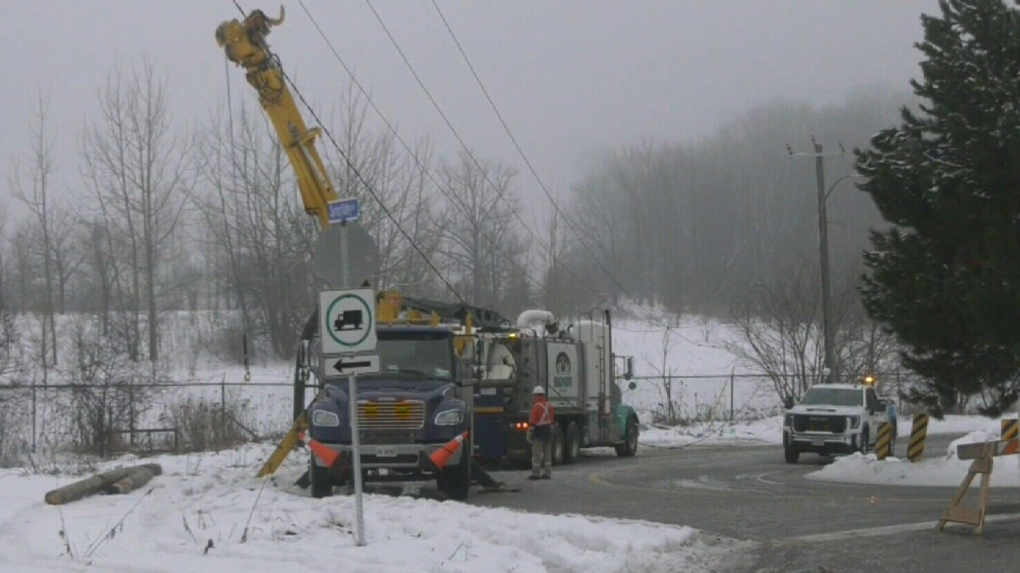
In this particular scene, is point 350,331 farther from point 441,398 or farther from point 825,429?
point 825,429

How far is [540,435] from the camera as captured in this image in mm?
25266

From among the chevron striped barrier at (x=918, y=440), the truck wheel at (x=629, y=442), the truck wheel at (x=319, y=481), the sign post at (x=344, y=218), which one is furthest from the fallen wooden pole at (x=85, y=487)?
the truck wheel at (x=629, y=442)

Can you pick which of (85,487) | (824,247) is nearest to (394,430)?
(85,487)

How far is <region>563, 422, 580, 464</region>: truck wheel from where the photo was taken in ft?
101

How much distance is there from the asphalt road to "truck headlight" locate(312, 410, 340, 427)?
2.53 meters

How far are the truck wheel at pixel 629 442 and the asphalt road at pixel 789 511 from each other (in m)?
4.33

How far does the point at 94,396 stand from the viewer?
33.5 m

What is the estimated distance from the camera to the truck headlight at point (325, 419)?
19.8 metres

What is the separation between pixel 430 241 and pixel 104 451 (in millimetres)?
30727

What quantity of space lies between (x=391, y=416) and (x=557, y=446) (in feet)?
35.9

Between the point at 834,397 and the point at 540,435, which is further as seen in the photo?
the point at 834,397

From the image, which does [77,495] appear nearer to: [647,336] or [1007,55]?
[1007,55]

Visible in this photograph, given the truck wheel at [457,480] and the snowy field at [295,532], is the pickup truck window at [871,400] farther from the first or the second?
the truck wheel at [457,480]

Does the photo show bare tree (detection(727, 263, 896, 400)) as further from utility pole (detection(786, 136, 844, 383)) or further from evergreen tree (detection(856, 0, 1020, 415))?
evergreen tree (detection(856, 0, 1020, 415))
